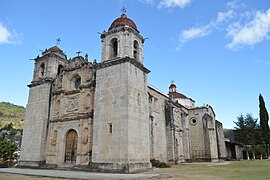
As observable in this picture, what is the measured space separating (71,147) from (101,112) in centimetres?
516

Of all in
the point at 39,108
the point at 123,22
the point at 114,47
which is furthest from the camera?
the point at 39,108

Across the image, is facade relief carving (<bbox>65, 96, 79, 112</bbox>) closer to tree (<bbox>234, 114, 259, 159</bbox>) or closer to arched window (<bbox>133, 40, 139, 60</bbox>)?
arched window (<bbox>133, 40, 139, 60</bbox>)

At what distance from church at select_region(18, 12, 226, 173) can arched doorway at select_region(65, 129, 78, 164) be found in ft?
0.29

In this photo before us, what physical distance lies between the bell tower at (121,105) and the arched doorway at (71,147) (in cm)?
329

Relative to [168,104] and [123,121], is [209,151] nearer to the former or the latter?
[168,104]

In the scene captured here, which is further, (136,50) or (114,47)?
(136,50)

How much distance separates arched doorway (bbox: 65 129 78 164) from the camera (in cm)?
2075

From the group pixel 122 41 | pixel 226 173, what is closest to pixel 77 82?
pixel 122 41

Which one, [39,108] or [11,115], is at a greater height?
[11,115]

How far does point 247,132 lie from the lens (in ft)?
148

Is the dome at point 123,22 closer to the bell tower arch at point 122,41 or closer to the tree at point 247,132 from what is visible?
the bell tower arch at point 122,41

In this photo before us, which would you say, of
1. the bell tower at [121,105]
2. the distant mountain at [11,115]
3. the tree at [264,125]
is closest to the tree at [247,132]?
the tree at [264,125]

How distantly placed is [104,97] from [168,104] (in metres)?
11.5

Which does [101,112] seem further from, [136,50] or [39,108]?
[39,108]
